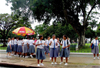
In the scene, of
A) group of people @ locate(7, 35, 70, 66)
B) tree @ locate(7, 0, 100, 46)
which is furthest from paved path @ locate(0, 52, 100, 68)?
tree @ locate(7, 0, 100, 46)

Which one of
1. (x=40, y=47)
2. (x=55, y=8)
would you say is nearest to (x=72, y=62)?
(x=40, y=47)

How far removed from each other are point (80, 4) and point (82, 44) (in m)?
6.49

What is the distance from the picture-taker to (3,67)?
846 centimetres

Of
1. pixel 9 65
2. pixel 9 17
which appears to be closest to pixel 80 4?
pixel 9 65

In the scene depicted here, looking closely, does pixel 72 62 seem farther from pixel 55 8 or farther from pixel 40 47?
pixel 55 8

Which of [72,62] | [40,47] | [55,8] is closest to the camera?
[40,47]

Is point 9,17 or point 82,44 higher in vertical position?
point 9,17

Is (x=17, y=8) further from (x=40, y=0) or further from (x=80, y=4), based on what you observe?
(x=80, y=4)

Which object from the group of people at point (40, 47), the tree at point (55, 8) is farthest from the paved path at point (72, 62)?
the tree at point (55, 8)

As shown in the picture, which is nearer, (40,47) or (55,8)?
(40,47)

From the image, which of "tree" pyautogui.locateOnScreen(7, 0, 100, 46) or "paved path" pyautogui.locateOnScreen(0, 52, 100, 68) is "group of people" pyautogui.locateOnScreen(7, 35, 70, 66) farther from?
"tree" pyautogui.locateOnScreen(7, 0, 100, 46)

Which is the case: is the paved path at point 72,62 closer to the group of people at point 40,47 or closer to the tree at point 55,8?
the group of people at point 40,47

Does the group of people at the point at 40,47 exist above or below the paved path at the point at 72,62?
above

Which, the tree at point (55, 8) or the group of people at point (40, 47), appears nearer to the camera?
the group of people at point (40, 47)
